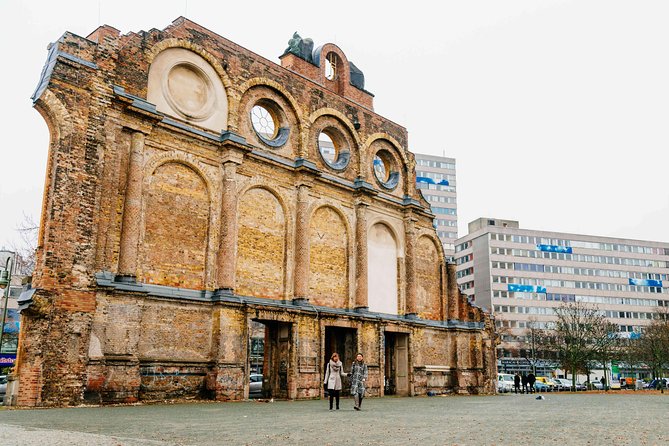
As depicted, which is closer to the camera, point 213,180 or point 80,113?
point 80,113

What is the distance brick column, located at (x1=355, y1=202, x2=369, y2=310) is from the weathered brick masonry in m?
0.09

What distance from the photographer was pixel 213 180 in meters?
22.0

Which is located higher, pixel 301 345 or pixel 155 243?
pixel 155 243

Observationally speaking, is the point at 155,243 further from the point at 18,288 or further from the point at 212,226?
the point at 18,288

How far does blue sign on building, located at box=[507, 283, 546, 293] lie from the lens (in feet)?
287

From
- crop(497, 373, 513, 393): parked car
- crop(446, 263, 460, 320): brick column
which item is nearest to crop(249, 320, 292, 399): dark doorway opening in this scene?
crop(446, 263, 460, 320): brick column

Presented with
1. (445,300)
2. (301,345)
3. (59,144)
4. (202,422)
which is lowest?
(202,422)

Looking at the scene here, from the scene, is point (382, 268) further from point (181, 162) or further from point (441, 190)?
point (441, 190)

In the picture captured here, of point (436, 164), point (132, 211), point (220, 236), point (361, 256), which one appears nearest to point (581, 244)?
point (436, 164)

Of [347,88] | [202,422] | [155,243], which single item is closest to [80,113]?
[155,243]

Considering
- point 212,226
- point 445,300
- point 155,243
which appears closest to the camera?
point 155,243

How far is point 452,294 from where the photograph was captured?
32062mm

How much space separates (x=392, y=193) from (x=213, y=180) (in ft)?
37.0

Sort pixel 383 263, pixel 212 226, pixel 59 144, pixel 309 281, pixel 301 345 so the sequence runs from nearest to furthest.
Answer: pixel 59 144, pixel 212 226, pixel 301 345, pixel 309 281, pixel 383 263
